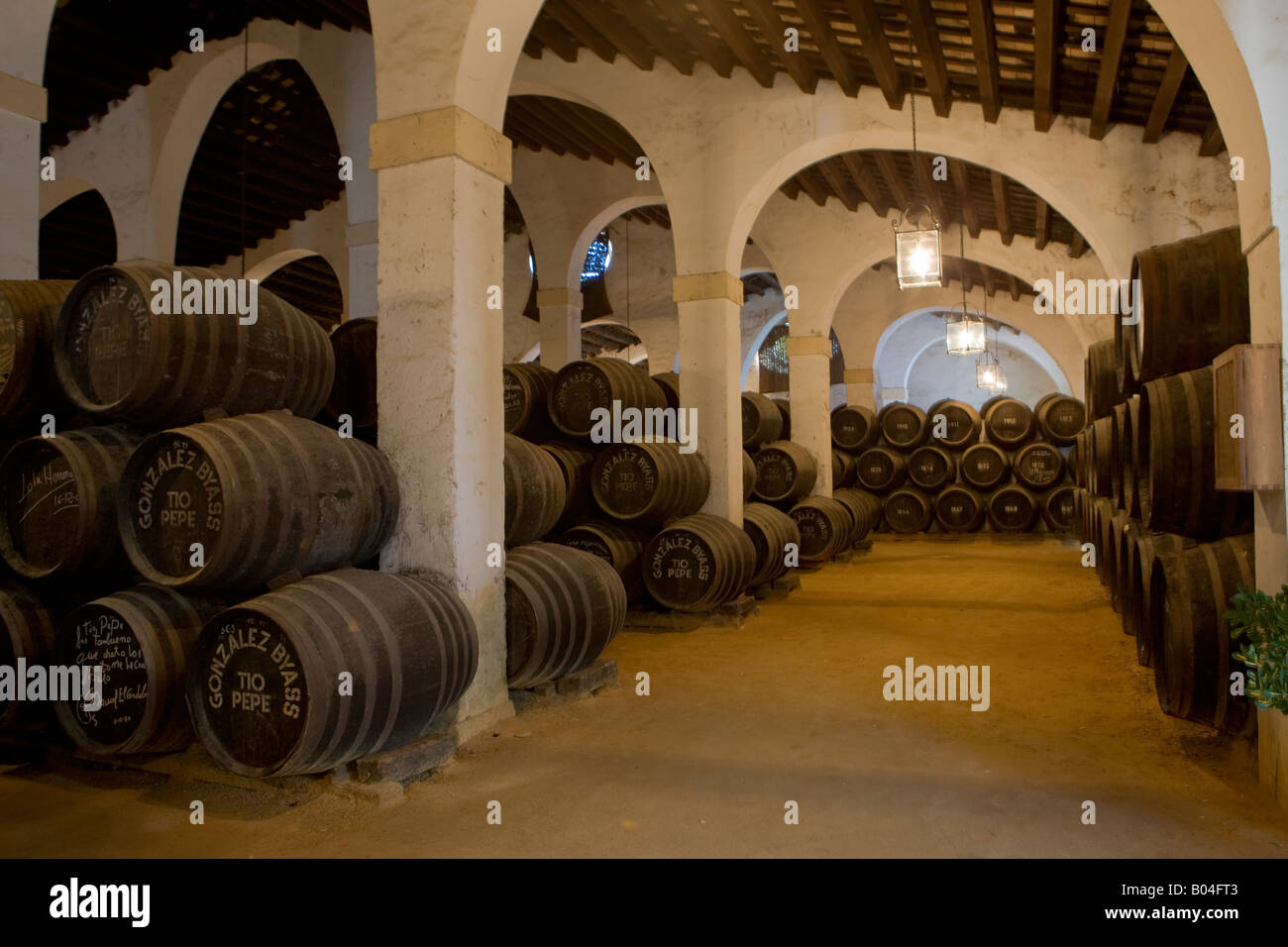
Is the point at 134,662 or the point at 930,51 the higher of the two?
the point at 930,51

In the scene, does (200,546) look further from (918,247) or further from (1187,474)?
(918,247)

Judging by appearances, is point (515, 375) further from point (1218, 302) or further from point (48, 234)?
point (48, 234)

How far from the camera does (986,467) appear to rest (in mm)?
15570

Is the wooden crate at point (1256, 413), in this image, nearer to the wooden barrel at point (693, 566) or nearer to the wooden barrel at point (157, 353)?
the wooden barrel at point (157, 353)

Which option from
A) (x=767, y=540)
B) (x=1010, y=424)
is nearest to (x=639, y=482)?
(x=767, y=540)

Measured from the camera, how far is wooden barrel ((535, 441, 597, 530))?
299 inches

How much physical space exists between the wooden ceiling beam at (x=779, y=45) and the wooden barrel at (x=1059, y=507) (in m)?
9.12

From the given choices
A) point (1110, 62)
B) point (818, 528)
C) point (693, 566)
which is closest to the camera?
point (1110, 62)

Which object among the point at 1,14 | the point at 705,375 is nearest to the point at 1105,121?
the point at 705,375

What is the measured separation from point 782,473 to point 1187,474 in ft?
24.4

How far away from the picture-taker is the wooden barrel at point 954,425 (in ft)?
51.7

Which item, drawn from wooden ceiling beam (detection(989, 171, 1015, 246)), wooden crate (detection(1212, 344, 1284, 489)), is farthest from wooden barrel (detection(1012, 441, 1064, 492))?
wooden crate (detection(1212, 344, 1284, 489))

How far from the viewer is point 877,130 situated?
8.84m

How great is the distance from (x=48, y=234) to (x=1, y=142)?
32.8 feet
